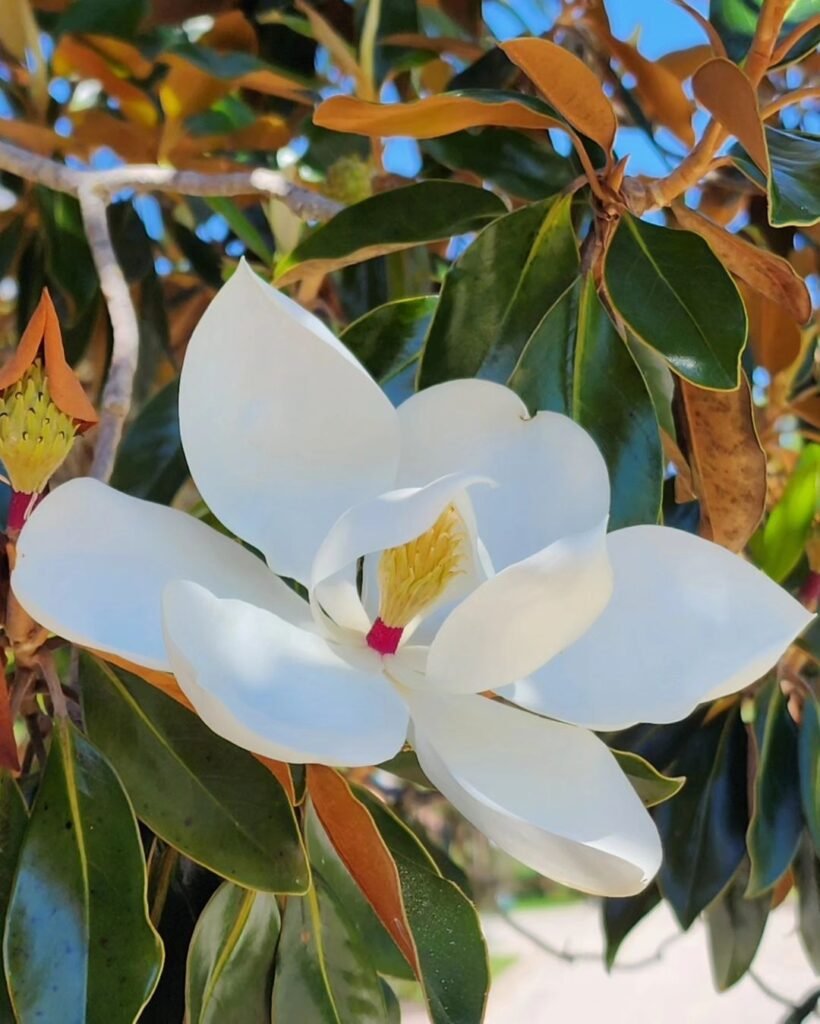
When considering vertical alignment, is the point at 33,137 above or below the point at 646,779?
above

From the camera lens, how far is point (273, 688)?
1.17 feet

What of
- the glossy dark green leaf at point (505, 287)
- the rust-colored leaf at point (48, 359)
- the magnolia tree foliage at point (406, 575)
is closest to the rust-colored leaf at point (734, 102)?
the magnolia tree foliage at point (406, 575)

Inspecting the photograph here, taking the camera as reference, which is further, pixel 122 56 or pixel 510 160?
pixel 122 56

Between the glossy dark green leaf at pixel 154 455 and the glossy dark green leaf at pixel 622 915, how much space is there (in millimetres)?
534

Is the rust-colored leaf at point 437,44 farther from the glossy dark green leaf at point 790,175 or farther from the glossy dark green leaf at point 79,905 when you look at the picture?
the glossy dark green leaf at point 79,905

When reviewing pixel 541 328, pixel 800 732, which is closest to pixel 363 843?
pixel 541 328

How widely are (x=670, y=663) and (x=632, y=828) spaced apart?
0.07 metres

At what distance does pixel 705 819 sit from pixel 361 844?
48 cm

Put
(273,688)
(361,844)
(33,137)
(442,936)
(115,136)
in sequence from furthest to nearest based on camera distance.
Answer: (115,136) → (33,137) → (442,936) → (361,844) → (273,688)

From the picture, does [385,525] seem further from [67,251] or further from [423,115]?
[67,251]

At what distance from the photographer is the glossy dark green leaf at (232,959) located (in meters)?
0.55

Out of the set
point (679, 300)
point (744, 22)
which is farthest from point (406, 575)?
point (744, 22)

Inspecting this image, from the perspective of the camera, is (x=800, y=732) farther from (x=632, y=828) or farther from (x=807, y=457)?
(x=632, y=828)

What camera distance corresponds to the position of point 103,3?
0.90m
